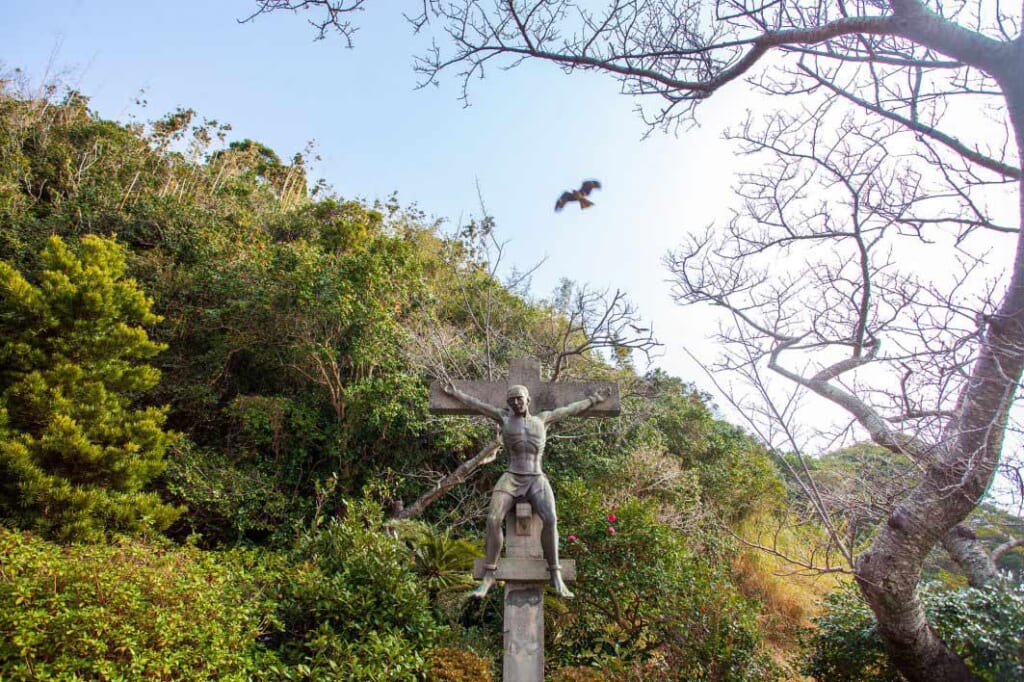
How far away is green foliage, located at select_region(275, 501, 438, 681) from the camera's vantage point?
5266 millimetres

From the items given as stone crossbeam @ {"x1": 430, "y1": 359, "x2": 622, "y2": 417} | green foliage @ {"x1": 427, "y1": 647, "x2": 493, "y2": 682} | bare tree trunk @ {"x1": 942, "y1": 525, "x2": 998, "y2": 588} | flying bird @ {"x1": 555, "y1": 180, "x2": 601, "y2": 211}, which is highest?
flying bird @ {"x1": 555, "y1": 180, "x2": 601, "y2": 211}

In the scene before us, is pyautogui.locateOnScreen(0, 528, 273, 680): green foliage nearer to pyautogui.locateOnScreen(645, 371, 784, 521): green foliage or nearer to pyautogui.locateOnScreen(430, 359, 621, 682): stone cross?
pyautogui.locateOnScreen(430, 359, 621, 682): stone cross

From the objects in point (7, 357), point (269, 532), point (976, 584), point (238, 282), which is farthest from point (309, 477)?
point (976, 584)

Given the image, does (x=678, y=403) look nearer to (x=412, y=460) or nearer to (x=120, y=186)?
(x=412, y=460)

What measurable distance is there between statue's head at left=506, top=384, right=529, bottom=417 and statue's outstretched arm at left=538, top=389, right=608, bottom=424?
214 millimetres

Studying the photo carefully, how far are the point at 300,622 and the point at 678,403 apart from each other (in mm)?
8352

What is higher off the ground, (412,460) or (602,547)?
(412,460)

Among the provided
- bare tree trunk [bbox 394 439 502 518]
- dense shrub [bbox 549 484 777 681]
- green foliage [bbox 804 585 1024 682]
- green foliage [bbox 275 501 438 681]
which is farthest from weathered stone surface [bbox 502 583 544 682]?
bare tree trunk [bbox 394 439 502 518]

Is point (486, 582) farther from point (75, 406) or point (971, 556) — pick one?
point (75, 406)

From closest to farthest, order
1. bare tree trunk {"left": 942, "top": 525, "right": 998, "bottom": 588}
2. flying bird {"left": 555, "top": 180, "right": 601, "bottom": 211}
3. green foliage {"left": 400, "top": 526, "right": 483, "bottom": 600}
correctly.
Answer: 1. bare tree trunk {"left": 942, "top": 525, "right": 998, "bottom": 588}
2. green foliage {"left": 400, "top": 526, "right": 483, "bottom": 600}
3. flying bird {"left": 555, "top": 180, "right": 601, "bottom": 211}

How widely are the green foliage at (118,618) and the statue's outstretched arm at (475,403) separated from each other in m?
2.40

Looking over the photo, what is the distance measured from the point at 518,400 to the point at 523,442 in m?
0.30

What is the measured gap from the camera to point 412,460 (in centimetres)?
933

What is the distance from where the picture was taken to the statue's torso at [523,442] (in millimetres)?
4590
